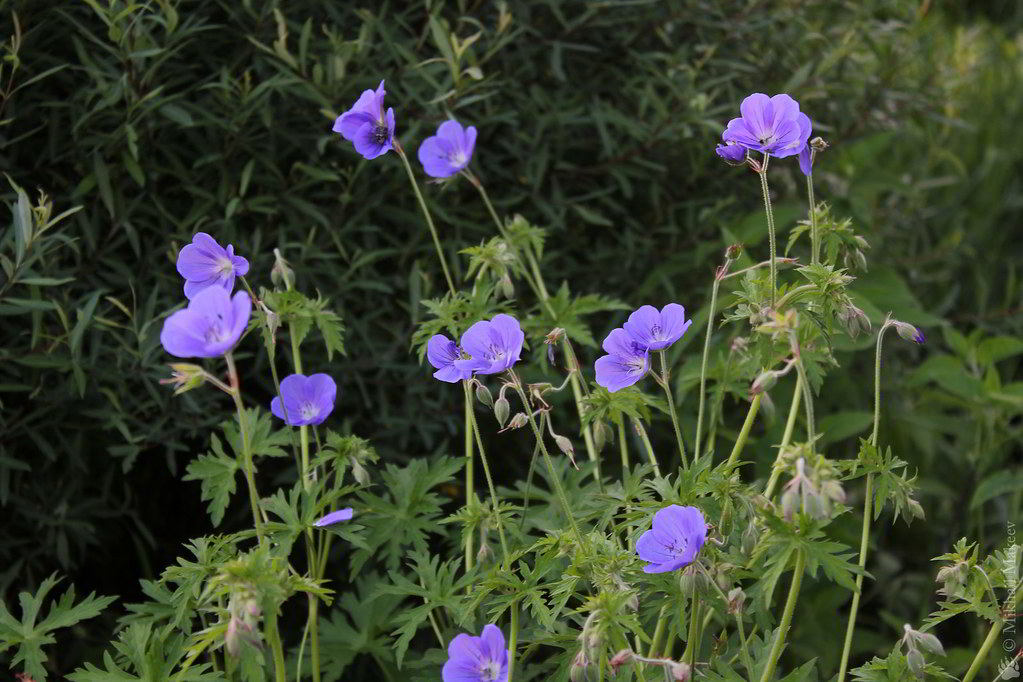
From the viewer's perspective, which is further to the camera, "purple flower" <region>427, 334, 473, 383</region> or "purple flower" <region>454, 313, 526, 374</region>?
"purple flower" <region>427, 334, 473, 383</region>

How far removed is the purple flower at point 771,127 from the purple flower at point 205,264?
0.70 m

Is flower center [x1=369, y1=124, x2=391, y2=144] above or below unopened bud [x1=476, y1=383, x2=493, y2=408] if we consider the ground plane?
above

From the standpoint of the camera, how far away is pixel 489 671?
A: 1.42m

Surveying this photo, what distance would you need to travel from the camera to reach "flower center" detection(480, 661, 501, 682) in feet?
4.61

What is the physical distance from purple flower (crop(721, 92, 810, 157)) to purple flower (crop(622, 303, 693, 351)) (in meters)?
0.25

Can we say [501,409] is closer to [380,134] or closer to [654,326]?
[654,326]

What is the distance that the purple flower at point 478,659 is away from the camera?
4.53 feet

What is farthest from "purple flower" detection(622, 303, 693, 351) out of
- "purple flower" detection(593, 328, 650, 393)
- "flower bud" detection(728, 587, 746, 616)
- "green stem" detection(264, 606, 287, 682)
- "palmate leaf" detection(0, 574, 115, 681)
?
"palmate leaf" detection(0, 574, 115, 681)

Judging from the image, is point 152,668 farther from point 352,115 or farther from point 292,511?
point 352,115

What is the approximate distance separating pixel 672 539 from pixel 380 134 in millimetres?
797

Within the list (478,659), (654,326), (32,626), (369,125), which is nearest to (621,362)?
(654,326)

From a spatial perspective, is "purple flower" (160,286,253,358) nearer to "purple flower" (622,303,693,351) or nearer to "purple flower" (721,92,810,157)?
"purple flower" (622,303,693,351)

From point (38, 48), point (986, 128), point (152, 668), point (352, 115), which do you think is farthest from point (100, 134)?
point (986, 128)

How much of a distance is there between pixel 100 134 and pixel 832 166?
1967mm
